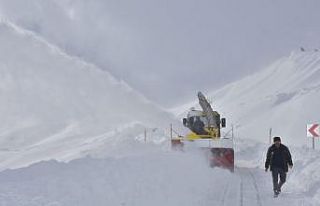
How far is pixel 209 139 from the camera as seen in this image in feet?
74.1

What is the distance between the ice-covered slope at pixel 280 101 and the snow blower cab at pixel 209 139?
28.5 meters

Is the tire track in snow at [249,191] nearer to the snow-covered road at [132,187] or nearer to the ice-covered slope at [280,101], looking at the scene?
the snow-covered road at [132,187]

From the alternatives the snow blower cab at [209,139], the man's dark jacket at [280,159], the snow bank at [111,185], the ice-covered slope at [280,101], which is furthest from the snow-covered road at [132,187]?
the ice-covered slope at [280,101]

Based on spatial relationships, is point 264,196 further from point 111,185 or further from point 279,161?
point 111,185

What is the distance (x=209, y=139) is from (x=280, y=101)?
63823 millimetres

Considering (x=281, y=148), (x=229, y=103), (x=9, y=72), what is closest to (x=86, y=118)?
(x=9, y=72)

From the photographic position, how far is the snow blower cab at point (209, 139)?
2145 cm

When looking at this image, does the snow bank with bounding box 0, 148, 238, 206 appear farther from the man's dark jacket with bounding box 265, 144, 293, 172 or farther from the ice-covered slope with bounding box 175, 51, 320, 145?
the ice-covered slope with bounding box 175, 51, 320, 145

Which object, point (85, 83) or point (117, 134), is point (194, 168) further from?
point (85, 83)

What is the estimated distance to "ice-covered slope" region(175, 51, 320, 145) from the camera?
67.2 m

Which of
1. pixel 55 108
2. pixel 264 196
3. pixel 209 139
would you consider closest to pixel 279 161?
pixel 264 196

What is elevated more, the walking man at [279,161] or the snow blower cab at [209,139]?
the snow blower cab at [209,139]

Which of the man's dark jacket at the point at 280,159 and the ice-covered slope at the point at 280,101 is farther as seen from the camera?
the ice-covered slope at the point at 280,101

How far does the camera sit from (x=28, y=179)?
11.4 m
